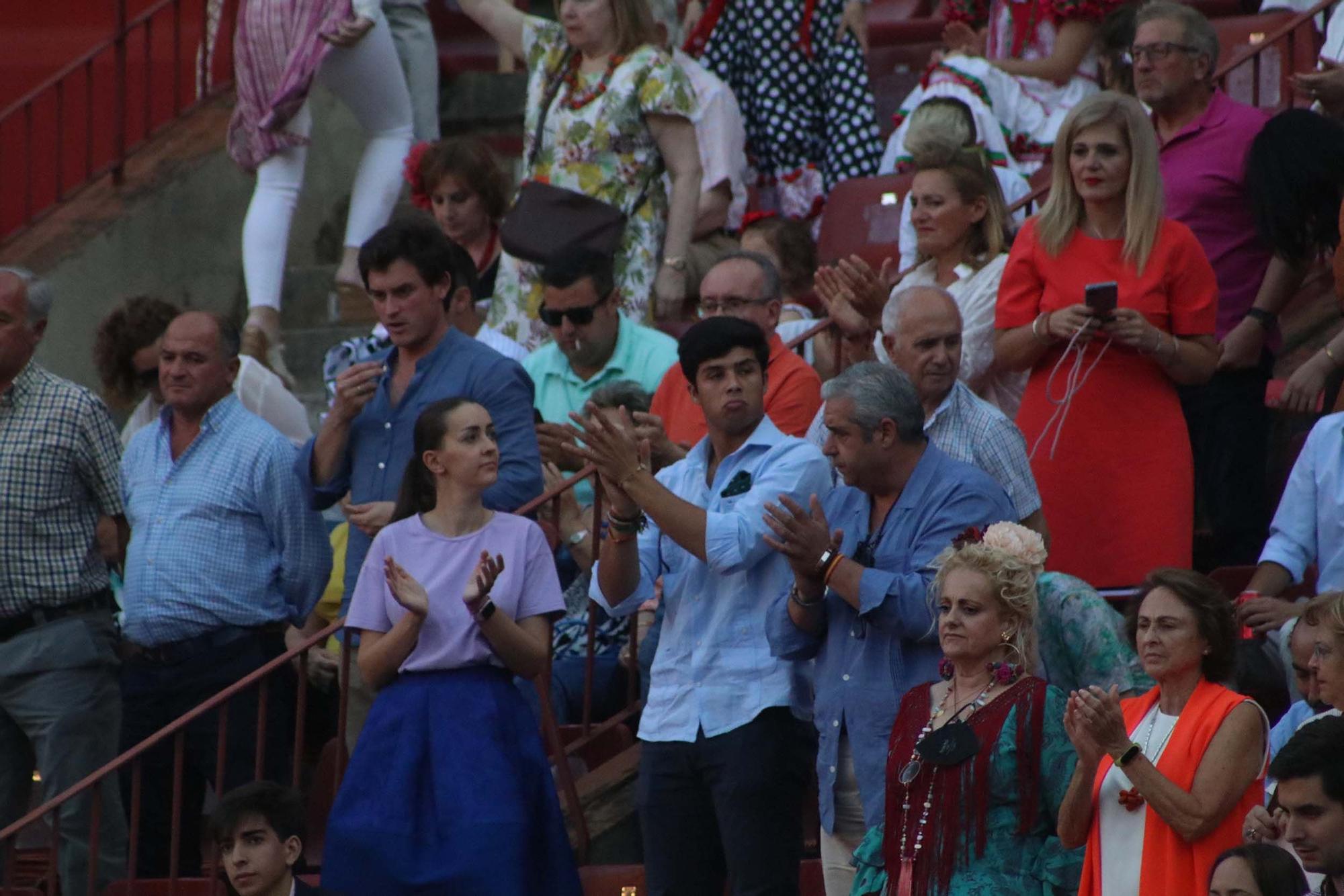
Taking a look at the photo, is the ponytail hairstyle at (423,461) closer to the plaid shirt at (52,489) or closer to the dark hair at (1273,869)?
the plaid shirt at (52,489)

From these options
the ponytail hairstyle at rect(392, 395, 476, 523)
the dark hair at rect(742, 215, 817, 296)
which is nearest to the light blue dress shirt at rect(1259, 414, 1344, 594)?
the ponytail hairstyle at rect(392, 395, 476, 523)

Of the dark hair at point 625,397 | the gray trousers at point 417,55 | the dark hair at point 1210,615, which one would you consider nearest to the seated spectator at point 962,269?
the dark hair at point 625,397

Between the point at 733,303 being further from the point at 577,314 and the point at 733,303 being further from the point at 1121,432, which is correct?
the point at 1121,432

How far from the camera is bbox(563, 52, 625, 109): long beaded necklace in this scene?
9398 millimetres

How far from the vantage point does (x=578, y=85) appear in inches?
374

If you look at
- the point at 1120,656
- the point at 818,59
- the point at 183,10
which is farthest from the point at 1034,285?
the point at 183,10

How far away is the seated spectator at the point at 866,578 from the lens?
579 centimetres

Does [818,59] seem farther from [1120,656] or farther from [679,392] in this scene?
[1120,656]

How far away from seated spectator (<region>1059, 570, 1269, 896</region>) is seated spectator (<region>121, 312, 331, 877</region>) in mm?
2829

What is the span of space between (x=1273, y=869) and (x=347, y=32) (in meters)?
6.26

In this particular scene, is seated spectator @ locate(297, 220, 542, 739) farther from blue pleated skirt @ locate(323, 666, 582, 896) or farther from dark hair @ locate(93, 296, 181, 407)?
dark hair @ locate(93, 296, 181, 407)

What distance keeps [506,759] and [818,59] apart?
5.20 m

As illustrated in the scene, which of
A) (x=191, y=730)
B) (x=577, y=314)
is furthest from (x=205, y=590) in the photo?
(x=577, y=314)

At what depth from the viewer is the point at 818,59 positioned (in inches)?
420
